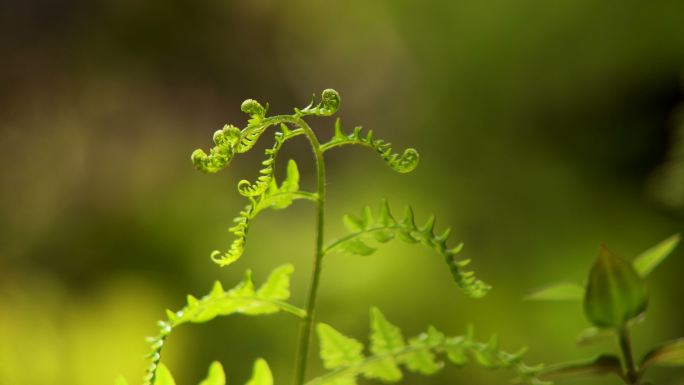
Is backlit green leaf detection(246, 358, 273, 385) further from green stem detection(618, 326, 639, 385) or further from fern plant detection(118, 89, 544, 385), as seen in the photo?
green stem detection(618, 326, 639, 385)

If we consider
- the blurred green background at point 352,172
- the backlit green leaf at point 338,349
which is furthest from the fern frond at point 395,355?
the blurred green background at point 352,172

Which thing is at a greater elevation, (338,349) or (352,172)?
(352,172)

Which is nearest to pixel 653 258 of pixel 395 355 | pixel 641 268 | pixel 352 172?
pixel 641 268

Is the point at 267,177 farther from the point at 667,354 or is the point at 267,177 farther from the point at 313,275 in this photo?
the point at 667,354

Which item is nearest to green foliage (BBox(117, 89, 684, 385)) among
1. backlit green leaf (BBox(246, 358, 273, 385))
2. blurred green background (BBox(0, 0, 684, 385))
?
backlit green leaf (BBox(246, 358, 273, 385))

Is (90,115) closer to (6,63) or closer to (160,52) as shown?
→ (160,52)

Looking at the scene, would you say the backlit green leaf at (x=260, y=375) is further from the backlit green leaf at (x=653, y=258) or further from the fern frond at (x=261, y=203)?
the backlit green leaf at (x=653, y=258)
